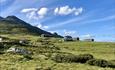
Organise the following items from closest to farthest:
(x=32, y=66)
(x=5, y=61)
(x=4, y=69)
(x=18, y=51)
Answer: (x=4, y=69) < (x=32, y=66) < (x=5, y=61) < (x=18, y=51)

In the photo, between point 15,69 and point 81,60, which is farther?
point 81,60

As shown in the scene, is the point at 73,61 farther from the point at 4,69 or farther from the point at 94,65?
the point at 4,69

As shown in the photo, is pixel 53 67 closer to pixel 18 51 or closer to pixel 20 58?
pixel 20 58

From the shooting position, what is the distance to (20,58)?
41.8 metres

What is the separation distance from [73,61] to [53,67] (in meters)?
7.87

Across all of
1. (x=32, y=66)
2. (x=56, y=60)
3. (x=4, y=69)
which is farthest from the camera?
(x=56, y=60)

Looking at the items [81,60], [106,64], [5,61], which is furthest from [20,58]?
[106,64]

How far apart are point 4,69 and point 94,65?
1340 cm

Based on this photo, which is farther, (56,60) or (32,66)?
(56,60)

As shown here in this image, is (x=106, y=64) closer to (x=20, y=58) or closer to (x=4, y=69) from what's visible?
(x=20, y=58)

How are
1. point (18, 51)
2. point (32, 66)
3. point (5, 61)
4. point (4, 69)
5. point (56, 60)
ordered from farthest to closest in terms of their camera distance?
1. point (18, 51)
2. point (56, 60)
3. point (5, 61)
4. point (32, 66)
5. point (4, 69)

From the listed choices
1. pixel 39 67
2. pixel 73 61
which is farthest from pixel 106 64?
pixel 39 67

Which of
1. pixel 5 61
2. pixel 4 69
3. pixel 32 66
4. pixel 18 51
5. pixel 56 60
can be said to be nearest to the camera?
pixel 4 69

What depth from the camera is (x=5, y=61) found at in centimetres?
3984
